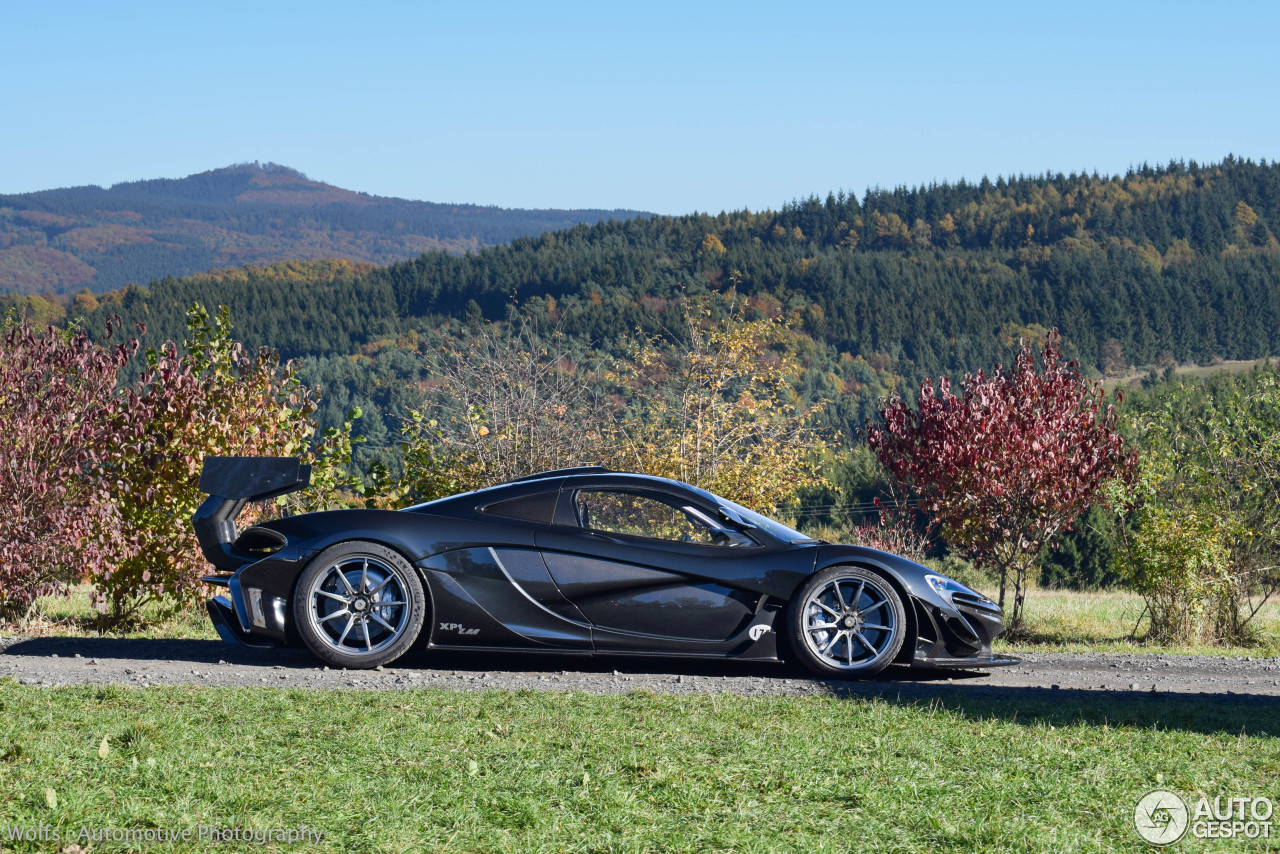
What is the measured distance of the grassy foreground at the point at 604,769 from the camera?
3.48m

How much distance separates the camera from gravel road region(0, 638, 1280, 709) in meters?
6.37

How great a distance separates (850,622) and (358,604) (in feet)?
10.0

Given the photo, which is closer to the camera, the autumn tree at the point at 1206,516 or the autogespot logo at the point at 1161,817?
the autogespot logo at the point at 1161,817

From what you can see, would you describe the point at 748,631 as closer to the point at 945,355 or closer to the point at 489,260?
the point at 945,355

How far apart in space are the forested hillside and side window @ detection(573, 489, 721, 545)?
261 ft

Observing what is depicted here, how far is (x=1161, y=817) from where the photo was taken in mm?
3729

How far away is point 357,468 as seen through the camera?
16.8 metres

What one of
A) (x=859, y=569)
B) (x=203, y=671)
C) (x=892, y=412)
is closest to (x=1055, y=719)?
(x=859, y=569)

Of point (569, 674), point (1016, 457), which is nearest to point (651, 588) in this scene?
point (569, 674)

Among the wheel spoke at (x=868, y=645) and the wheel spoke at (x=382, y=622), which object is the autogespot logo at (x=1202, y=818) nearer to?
the wheel spoke at (x=868, y=645)

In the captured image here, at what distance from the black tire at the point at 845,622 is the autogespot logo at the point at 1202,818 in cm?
296

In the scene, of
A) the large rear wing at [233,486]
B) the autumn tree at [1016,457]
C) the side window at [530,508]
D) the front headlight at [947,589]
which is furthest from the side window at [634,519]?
the autumn tree at [1016,457]

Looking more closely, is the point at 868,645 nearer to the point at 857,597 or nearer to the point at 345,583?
the point at 857,597

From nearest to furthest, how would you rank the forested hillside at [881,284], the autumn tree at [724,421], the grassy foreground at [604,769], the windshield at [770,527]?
the grassy foreground at [604,769] < the windshield at [770,527] < the autumn tree at [724,421] < the forested hillside at [881,284]
